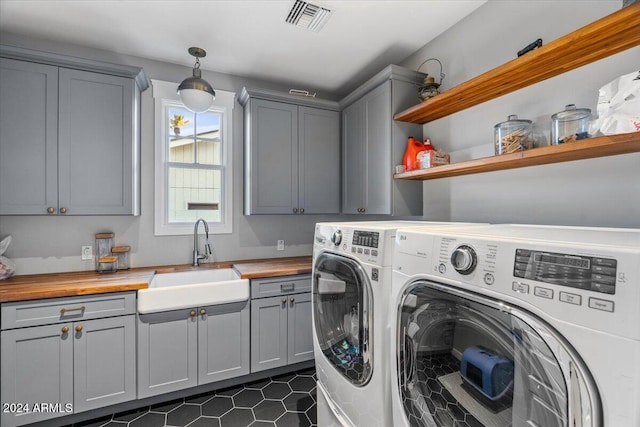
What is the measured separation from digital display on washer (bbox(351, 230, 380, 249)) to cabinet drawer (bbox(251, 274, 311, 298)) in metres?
1.19

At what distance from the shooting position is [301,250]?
3.24 metres

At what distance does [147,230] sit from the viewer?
2.62m

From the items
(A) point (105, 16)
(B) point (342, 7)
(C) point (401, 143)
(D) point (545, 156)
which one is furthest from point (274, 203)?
(D) point (545, 156)

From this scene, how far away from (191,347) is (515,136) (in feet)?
8.05

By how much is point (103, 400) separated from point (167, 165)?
6.03 ft

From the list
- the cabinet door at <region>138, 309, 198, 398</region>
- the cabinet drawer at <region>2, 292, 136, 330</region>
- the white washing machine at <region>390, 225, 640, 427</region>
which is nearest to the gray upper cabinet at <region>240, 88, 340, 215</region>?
the cabinet door at <region>138, 309, 198, 398</region>

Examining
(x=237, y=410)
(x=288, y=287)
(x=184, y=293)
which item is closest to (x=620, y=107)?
(x=288, y=287)

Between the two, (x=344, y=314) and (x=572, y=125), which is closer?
(x=572, y=125)

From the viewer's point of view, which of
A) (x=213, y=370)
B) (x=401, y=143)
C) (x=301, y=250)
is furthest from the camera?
(x=301, y=250)

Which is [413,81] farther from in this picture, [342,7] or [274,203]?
[274,203]

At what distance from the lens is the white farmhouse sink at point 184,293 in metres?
2.00

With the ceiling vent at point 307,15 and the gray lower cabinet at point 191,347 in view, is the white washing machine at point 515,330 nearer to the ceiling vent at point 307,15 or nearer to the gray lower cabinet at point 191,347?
the gray lower cabinet at point 191,347

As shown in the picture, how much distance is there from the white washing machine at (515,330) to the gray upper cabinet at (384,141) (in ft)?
4.38

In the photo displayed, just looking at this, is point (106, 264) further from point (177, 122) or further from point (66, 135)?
point (177, 122)
